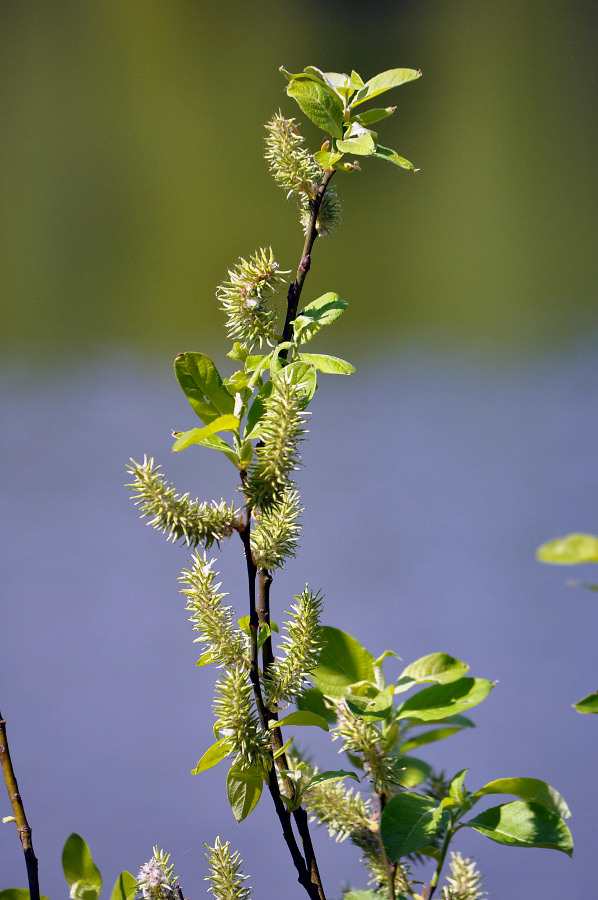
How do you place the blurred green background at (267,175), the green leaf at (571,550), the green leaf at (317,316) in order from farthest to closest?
1. the blurred green background at (267,175)
2. the green leaf at (317,316)
3. the green leaf at (571,550)

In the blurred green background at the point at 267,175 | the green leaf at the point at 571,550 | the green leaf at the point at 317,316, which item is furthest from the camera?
the blurred green background at the point at 267,175

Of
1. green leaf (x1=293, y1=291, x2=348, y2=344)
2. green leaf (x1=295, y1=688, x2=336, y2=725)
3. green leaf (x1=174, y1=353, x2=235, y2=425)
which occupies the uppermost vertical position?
green leaf (x1=293, y1=291, x2=348, y2=344)

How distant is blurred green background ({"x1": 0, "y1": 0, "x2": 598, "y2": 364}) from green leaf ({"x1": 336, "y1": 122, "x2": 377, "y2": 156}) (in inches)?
31.2

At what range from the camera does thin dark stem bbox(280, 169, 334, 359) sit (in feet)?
0.69

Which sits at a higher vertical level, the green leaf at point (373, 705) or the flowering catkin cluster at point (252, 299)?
the flowering catkin cluster at point (252, 299)

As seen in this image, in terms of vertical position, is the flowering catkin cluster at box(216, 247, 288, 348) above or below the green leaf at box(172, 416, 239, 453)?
above

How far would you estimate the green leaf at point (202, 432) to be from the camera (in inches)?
6.2

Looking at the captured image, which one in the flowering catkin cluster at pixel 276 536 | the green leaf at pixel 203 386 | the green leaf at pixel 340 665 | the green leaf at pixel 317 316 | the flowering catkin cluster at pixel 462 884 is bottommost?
the flowering catkin cluster at pixel 462 884

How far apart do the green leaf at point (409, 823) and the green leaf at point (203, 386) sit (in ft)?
0.38

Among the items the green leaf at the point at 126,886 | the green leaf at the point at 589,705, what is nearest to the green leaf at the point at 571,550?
the green leaf at the point at 589,705

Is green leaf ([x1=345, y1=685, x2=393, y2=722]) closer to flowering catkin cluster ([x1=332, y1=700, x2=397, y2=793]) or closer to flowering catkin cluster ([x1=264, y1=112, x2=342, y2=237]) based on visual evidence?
flowering catkin cluster ([x1=332, y1=700, x2=397, y2=793])

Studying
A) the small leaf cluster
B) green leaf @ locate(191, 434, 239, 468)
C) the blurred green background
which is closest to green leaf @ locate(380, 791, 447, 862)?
the small leaf cluster

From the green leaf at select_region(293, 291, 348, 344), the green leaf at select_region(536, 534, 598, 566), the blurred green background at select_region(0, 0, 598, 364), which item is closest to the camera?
the green leaf at select_region(536, 534, 598, 566)

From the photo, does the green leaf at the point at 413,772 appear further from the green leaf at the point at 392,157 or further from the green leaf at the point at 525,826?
the green leaf at the point at 392,157
